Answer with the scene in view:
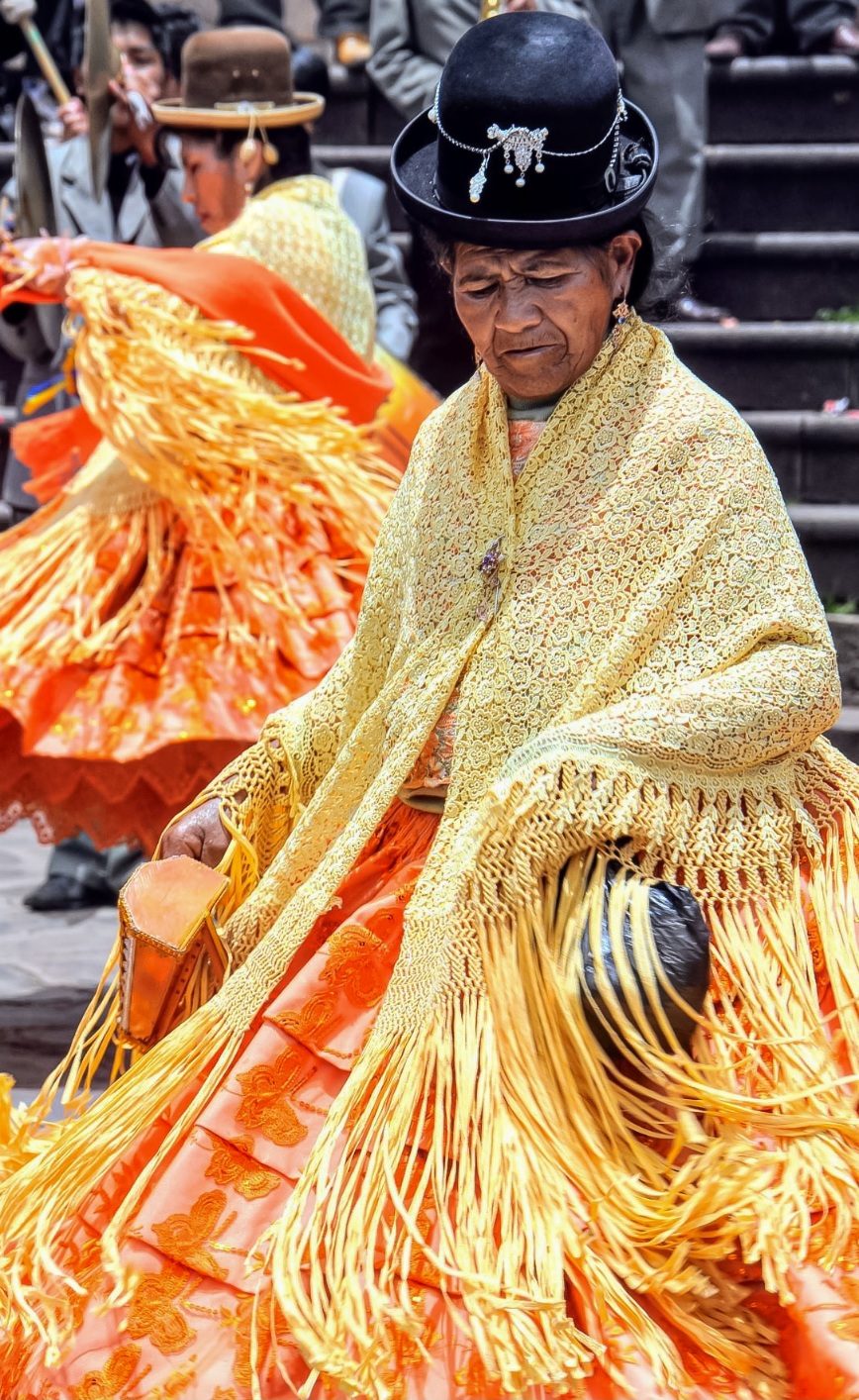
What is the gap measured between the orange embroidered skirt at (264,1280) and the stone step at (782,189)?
6.01 meters

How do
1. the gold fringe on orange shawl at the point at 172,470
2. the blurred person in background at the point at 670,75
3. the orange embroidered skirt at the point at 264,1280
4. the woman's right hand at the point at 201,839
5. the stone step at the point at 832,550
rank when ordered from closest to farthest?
the orange embroidered skirt at the point at 264,1280, the woman's right hand at the point at 201,839, the gold fringe on orange shawl at the point at 172,470, the stone step at the point at 832,550, the blurred person in background at the point at 670,75

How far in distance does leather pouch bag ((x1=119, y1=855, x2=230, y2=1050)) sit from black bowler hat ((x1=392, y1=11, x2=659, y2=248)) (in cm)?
88

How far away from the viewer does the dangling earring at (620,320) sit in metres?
2.31

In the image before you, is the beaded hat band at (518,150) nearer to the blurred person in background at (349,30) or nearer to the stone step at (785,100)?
the stone step at (785,100)

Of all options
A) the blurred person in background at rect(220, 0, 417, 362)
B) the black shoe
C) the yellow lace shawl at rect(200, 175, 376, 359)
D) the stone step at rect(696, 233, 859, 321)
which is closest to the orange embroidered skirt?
the yellow lace shawl at rect(200, 175, 376, 359)

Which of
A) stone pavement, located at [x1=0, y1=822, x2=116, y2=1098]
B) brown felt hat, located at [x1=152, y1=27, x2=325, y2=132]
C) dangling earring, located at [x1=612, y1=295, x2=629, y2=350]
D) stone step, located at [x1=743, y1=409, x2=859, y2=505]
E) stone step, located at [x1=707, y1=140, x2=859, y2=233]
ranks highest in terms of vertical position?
dangling earring, located at [x1=612, y1=295, x2=629, y2=350]

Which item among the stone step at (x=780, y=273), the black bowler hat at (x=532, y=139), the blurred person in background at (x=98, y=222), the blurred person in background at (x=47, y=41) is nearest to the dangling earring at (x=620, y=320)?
the black bowler hat at (x=532, y=139)

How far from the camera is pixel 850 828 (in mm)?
2244

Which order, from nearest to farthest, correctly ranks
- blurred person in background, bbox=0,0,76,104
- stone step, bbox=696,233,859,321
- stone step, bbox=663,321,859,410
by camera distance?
stone step, bbox=663,321,859,410, stone step, bbox=696,233,859,321, blurred person in background, bbox=0,0,76,104

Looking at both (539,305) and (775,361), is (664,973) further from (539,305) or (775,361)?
(775,361)

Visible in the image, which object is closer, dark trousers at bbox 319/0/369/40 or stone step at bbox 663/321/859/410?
stone step at bbox 663/321/859/410

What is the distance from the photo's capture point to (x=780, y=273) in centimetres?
747

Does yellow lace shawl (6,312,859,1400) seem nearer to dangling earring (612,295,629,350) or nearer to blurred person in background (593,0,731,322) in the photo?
dangling earring (612,295,629,350)

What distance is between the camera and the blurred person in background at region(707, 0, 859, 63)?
7918 millimetres
